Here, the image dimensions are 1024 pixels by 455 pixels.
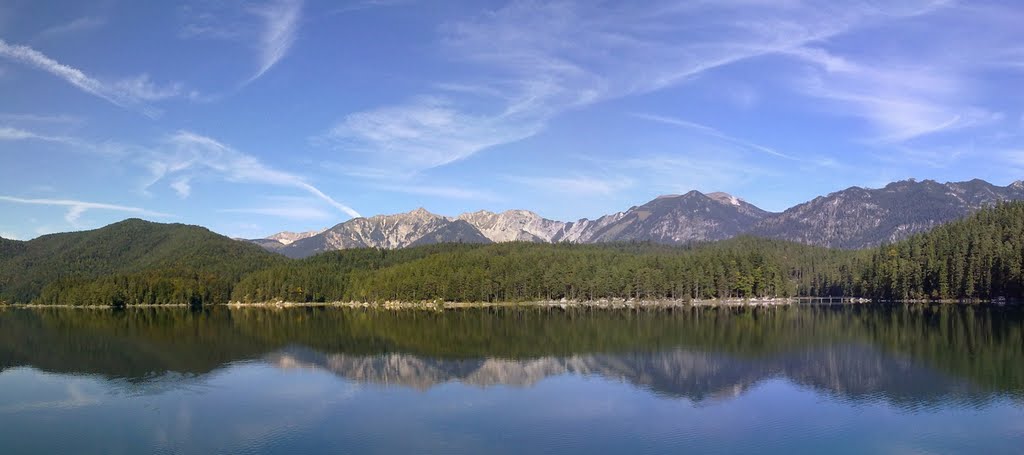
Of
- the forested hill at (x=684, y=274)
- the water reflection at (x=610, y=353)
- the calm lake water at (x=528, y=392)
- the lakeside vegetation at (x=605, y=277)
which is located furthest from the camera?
the lakeside vegetation at (x=605, y=277)

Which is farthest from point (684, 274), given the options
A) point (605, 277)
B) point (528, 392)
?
point (528, 392)

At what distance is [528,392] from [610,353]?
18008mm

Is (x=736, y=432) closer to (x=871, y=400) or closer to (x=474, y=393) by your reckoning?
(x=871, y=400)

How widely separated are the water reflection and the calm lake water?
251 mm

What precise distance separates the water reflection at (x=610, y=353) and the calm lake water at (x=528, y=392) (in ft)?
0.82

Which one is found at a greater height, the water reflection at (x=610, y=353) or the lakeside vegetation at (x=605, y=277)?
the lakeside vegetation at (x=605, y=277)

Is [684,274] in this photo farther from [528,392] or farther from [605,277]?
[528,392]

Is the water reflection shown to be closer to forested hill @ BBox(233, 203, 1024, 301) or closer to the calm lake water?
the calm lake water

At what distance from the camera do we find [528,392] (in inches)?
1618

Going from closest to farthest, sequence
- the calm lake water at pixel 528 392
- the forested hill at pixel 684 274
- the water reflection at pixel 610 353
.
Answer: the calm lake water at pixel 528 392, the water reflection at pixel 610 353, the forested hill at pixel 684 274

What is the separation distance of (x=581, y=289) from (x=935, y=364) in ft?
339

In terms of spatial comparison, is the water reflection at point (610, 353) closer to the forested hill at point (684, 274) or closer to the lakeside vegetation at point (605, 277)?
the forested hill at point (684, 274)

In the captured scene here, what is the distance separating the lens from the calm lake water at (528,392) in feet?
97.2

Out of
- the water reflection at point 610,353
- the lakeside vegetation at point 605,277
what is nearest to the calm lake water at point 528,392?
the water reflection at point 610,353
